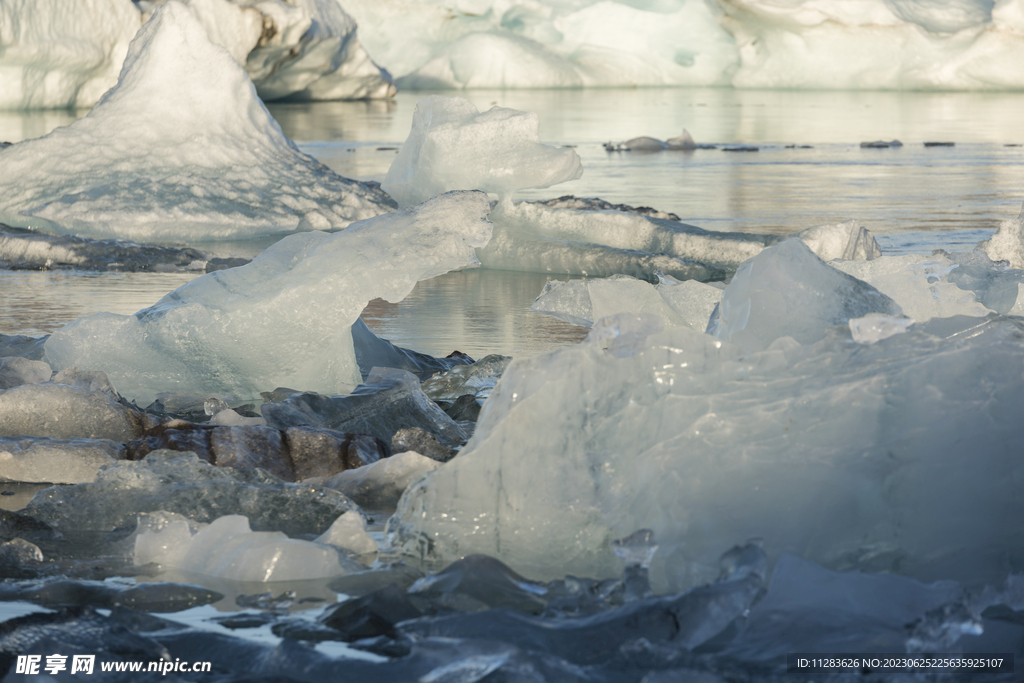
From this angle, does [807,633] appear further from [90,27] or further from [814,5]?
[814,5]

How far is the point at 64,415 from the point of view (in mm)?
2549

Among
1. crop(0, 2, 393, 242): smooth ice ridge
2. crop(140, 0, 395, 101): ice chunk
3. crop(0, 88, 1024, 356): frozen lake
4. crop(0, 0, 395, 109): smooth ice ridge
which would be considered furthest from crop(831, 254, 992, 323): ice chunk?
crop(0, 0, 395, 109): smooth ice ridge

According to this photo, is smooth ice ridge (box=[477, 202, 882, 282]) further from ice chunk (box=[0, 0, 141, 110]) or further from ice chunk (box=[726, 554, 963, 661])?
ice chunk (box=[0, 0, 141, 110])

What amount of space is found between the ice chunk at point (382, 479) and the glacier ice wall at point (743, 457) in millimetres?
347

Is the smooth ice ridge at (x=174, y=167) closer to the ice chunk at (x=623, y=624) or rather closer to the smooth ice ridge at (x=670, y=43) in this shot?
the ice chunk at (x=623, y=624)

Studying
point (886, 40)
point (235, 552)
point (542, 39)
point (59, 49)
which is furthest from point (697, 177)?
point (542, 39)

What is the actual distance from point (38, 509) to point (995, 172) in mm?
8591

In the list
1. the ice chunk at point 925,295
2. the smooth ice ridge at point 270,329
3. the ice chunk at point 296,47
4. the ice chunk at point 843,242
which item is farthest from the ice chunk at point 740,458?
the ice chunk at point 296,47

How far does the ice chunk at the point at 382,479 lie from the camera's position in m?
2.18

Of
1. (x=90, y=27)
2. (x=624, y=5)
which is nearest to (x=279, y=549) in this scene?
(x=90, y=27)

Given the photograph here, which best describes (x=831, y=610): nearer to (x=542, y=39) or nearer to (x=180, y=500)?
(x=180, y=500)

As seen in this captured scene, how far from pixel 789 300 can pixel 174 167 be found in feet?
17.4

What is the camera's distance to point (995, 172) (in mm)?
8906

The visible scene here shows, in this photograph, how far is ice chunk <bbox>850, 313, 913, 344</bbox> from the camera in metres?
1.77
